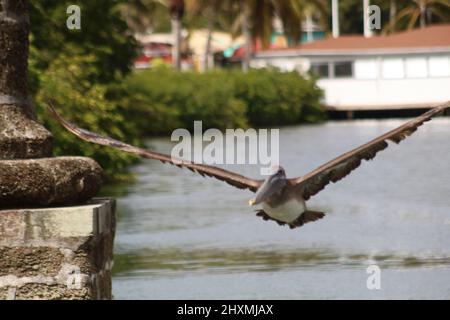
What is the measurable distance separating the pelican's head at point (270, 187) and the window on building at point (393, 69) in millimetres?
53918

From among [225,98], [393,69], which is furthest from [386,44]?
[225,98]

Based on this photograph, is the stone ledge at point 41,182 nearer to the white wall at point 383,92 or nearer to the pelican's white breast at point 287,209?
the pelican's white breast at point 287,209

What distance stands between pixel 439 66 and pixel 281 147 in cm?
2300

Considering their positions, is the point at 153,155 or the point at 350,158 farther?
the point at 350,158

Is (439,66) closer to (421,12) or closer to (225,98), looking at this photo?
(225,98)

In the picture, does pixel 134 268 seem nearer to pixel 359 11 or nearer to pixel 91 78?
pixel 91 78

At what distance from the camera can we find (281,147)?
42.3 m

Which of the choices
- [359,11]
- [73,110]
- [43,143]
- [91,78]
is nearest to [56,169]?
[43,143]

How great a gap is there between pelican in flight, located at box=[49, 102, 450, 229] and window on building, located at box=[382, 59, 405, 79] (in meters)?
53.3

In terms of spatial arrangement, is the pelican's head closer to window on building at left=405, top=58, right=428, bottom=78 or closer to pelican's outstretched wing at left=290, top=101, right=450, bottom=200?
pelican's outstretched wing at left=290, top=101, right=450, bottom=200

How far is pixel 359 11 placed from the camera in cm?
9544

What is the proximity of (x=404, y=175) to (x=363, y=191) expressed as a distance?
4359 millimetres

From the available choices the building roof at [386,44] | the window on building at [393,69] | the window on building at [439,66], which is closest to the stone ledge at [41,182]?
the window on building at [439,66]

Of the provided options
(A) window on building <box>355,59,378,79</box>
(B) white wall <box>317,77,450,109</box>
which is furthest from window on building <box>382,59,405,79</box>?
(B) white wall <box>317,77,450,109</box>
